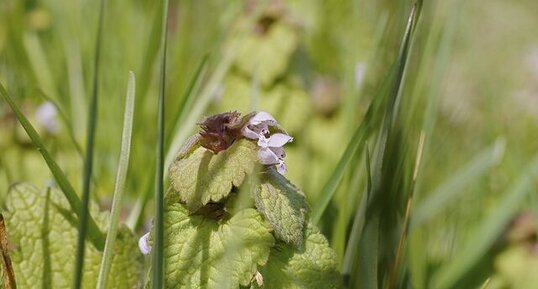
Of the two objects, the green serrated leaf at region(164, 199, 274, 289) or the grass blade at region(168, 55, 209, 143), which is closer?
the green serrated leaf at region(164, 199, 274, 289)

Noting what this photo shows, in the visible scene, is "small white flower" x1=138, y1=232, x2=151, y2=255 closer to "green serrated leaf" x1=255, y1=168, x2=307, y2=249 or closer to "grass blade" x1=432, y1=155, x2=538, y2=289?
"green serrated leaf" x1=255, y1=168, x2=307, y2=249

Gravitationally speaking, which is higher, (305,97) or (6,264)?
(305,97)

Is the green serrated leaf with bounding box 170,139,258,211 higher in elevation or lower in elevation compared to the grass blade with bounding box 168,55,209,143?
lower

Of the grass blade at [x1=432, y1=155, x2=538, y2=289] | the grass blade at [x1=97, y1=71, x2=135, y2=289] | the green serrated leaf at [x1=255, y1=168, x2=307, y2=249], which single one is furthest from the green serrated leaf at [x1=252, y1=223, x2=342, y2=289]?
the grass blade at [x1=432, y1=155, x2=538, y2=289]

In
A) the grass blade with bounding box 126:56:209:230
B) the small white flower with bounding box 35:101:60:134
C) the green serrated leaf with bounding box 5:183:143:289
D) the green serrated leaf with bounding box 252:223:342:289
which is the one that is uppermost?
the small white flower with bounding box 35:101:60:134

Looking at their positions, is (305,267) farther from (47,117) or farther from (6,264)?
(47,117)

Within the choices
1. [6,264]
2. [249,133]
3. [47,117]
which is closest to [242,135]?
[249,133]

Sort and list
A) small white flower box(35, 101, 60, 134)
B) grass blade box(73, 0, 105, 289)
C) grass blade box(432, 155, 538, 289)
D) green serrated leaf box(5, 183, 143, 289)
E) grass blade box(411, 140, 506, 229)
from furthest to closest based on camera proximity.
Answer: small white flower box(35, 101, 60, 134) → grass blade box(411, 140, 506, 229) → grass blade box(432, 155, 538, 289) → green serrated leaf box(5, 183, 143, 289) → grass blade box(73, 0, 105, 289)

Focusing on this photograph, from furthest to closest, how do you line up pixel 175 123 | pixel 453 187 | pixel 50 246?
pixel 453 187
pixel 175 123
pixel 50 246
